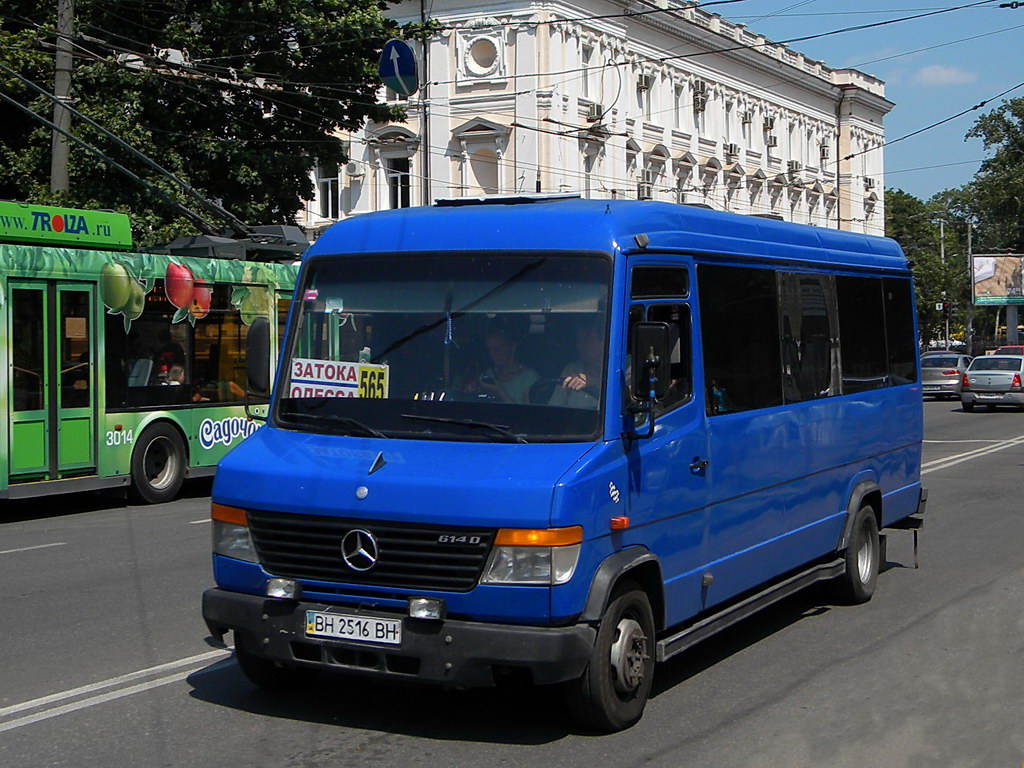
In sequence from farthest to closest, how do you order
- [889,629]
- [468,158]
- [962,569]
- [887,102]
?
[887,102], [468,158], [962,569], [889,629]

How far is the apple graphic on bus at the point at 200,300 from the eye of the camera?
17209mm

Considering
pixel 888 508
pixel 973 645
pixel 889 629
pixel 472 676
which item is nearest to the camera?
pixel 472 676

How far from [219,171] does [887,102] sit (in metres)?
60.1

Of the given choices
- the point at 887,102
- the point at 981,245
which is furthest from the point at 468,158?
the point at 981,245

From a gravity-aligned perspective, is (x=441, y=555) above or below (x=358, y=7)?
below

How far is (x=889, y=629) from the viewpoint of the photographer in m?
8.73

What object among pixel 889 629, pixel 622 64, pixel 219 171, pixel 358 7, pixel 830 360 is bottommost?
pixel 889 629

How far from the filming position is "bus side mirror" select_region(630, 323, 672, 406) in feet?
20.5

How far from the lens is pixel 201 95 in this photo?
90.3 feet

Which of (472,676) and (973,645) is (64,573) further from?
(973,645)

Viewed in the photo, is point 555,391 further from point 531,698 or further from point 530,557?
point 531,698

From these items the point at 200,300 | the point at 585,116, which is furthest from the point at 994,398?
the point at 200,300

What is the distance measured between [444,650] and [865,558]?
4.74 m

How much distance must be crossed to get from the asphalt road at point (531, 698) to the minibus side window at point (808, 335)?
152cm
